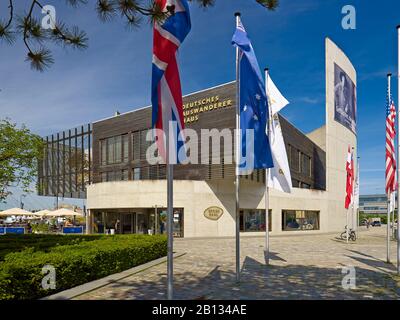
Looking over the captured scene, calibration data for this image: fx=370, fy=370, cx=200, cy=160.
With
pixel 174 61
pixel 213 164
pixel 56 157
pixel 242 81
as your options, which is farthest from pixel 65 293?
pixel 56 157

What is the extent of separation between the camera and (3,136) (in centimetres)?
2870

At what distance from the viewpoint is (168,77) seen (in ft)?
19.7

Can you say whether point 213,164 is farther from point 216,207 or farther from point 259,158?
point 259,158

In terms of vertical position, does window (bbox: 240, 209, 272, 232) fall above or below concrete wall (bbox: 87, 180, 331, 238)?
below

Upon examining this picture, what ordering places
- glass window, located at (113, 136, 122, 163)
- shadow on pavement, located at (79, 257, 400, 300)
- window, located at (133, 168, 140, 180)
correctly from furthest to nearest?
glass window, located at (113, 136, 122, 163)
window, located at (133, 168, 140, 180)
shadow on pavement, located at (79, 257, 400, 300)

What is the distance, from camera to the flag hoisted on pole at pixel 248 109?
11297mm

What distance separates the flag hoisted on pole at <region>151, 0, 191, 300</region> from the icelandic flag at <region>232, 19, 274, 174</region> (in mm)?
5330

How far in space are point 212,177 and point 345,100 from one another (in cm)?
2988

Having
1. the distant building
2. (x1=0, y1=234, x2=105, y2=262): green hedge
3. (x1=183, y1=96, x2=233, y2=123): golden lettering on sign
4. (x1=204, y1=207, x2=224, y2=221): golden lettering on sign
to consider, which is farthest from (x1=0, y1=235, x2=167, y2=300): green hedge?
the distant building

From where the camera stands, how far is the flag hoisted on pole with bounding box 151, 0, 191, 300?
19.3 feet

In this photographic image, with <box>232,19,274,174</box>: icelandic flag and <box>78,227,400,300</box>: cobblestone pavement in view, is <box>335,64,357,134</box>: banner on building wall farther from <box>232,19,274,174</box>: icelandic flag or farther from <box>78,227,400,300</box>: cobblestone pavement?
<box>232,19,274,174</box>: icelandic flag

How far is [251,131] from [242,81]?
160cm

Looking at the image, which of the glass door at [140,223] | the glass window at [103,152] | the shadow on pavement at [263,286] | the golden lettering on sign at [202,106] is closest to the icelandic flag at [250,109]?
the shadow on pavement at [263,286]

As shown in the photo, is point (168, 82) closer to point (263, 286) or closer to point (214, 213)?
point (263, 286)
